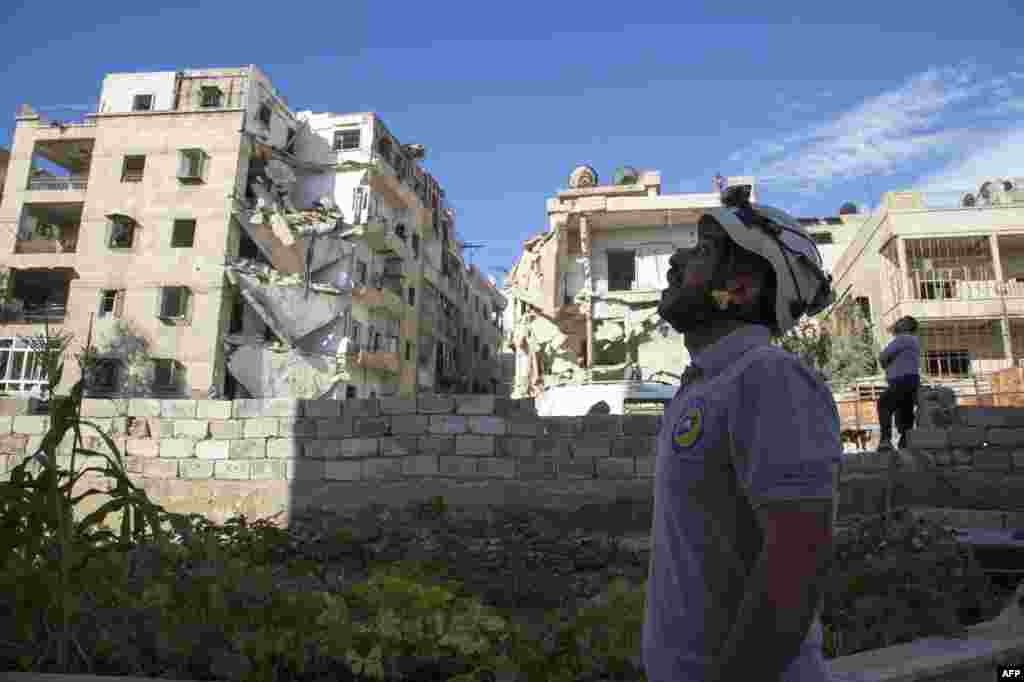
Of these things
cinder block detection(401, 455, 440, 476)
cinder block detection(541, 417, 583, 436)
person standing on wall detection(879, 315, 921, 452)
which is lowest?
cinder block detection(401, 455, 440, 476)

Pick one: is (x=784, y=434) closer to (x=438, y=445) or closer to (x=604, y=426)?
(x=604, y=426)

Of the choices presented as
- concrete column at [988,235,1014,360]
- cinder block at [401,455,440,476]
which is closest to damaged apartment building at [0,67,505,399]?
cinder block at [401,455,440,476]

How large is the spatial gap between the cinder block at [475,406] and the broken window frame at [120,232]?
1031 inches

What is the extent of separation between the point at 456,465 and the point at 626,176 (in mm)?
24030

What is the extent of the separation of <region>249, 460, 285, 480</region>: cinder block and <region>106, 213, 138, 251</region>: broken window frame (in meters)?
24.4

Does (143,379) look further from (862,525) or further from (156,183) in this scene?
(862,525)

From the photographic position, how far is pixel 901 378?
8469 mm

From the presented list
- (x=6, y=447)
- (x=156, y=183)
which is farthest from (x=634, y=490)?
(x=156, y=183)

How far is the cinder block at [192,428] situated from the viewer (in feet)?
32.7

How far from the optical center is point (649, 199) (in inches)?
1102

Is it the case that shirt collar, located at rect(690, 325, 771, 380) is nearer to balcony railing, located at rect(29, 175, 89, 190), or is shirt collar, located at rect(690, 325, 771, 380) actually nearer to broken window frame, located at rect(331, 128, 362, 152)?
broken window frame, located at rect(331, 128, 362, 152)

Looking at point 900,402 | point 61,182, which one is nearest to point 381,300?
point 61,182

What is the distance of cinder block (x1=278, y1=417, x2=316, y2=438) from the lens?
9.65 metres

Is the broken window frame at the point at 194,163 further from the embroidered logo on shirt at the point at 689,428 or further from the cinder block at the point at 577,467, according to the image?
the embroidered logo on shirt at the point at 689,428
